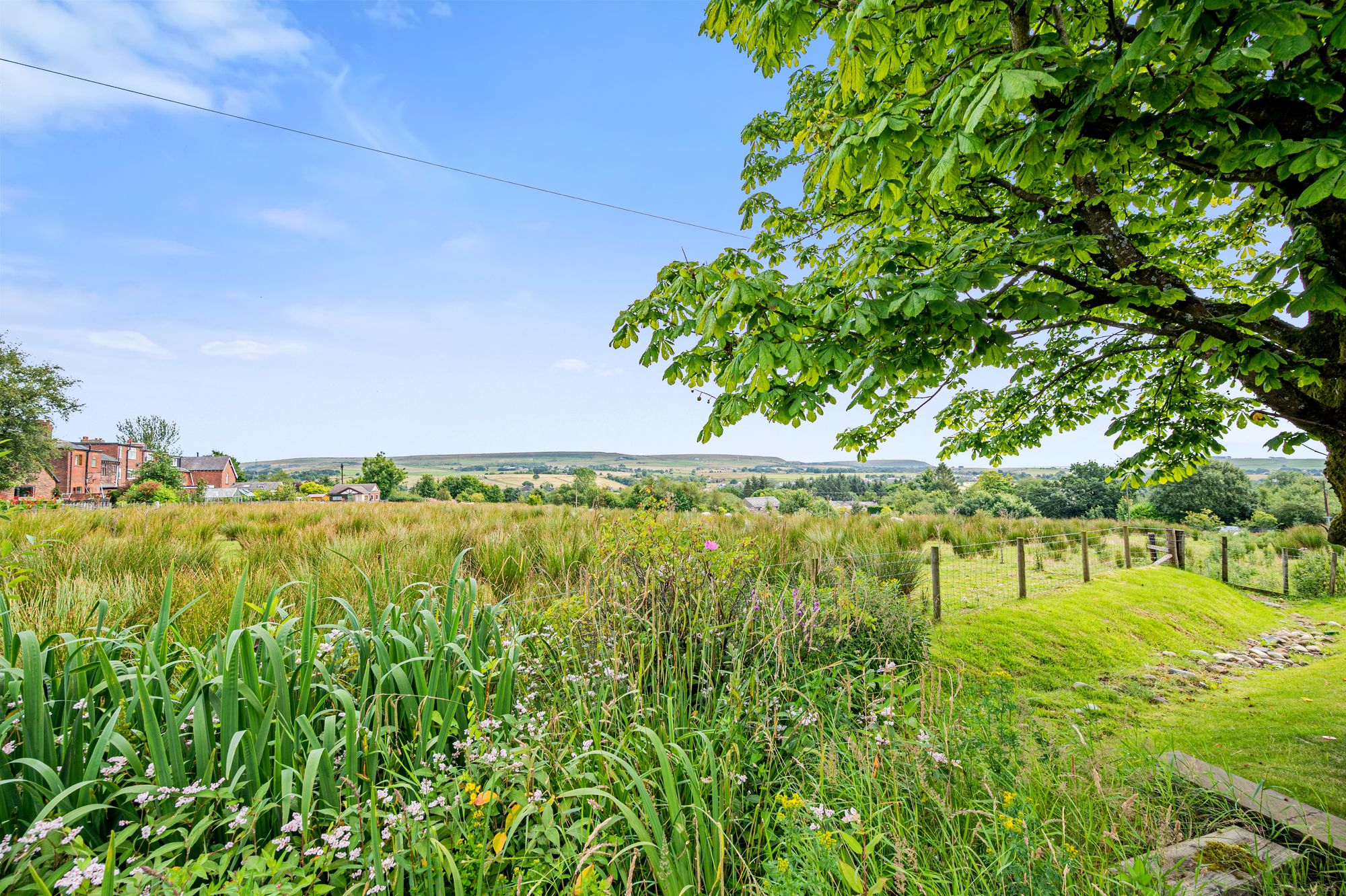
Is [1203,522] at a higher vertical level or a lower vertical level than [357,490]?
lower

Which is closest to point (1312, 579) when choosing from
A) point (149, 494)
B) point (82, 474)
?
point (149, 494)

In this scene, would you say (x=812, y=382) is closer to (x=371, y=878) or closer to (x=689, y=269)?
(x=689, y=269)

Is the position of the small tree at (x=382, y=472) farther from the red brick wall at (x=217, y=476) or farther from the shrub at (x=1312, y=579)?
the shrub at (x=1312, y=579)

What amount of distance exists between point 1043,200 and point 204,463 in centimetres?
9903

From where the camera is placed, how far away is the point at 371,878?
1446 millimetres

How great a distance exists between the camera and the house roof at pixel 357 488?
51.9m

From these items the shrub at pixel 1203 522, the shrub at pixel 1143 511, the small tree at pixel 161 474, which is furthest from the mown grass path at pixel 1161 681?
the small tree at pixel 161 474

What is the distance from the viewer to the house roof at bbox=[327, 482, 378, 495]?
51.9 metres

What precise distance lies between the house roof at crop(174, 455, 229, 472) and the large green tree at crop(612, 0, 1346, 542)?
9121 centimetres

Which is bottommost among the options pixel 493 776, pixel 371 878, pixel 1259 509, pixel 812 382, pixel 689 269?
pixel 1259 509

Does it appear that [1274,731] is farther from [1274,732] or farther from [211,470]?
[211,470]

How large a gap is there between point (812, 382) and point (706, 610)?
1.53 meters

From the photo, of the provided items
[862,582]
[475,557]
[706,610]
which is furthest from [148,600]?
[862,582]

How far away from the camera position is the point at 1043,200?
12.7 feet
